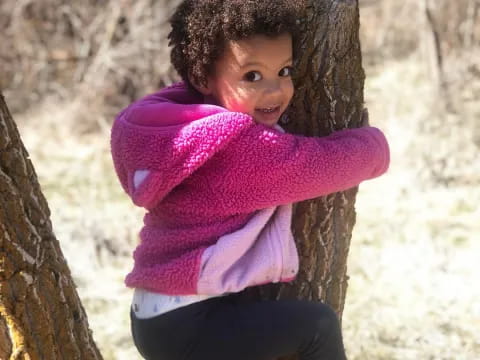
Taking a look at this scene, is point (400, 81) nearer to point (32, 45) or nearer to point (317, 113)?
point (32, 45)

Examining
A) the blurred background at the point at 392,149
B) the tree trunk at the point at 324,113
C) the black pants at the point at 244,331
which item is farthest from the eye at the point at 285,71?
the blurred background at the point at 392,149

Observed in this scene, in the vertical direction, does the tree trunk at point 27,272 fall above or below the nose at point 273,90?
below

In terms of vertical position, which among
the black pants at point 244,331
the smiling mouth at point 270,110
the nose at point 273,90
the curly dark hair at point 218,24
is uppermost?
the curly dark hair at point 218,24

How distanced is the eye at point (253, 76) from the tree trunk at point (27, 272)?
24.1 inches

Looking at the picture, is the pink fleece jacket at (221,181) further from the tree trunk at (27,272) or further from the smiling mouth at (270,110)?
the tree trunk at (27,272)

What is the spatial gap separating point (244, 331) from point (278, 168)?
0.42m

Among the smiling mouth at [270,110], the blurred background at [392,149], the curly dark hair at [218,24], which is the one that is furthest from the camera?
the blurred background at [392,149]

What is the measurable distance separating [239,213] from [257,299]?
36 cm

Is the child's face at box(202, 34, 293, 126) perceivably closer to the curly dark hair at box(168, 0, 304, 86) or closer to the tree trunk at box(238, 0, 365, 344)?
the curly dark hair at box(168, 0, 304, 86)

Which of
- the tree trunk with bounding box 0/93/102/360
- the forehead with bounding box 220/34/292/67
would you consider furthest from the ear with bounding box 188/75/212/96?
the tree trunk with bounding box 0/93/102/360

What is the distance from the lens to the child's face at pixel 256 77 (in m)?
1.72

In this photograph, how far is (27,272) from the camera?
5.88 ft

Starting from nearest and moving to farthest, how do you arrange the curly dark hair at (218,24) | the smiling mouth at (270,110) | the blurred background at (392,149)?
the curly dark hair at (218,24), the smiling mouth at (270,110), the blurred background at (392,149)

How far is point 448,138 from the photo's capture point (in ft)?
18.8
